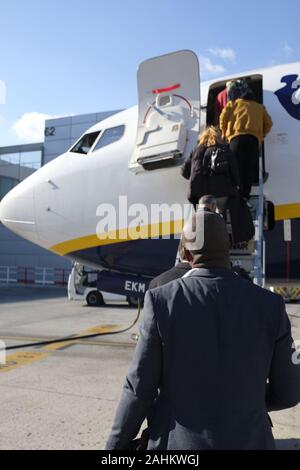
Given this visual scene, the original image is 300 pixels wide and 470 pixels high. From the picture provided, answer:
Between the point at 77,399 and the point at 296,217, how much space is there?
3447 millimetres

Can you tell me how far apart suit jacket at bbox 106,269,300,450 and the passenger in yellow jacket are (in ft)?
12.1

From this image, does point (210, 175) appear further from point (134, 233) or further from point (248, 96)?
point (134, 233)

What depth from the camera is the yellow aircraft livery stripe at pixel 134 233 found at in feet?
19.1

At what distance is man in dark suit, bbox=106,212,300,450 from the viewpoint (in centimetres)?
193

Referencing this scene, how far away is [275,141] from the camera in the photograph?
5941 mm

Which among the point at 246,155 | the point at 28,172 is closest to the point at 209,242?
the point at 246,155

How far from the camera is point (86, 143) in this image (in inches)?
297

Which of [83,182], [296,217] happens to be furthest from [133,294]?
[296,217]

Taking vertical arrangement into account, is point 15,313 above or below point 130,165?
below

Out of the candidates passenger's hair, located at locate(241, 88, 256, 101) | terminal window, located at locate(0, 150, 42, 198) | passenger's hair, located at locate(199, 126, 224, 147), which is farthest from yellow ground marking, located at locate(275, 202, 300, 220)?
terminal window, located at locate(0, 150, 42, 198)

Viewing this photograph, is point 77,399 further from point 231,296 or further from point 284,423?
point 231,296

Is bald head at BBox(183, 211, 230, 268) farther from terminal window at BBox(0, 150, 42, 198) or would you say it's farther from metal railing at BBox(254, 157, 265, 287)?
terminal window at BBox(0, 150, 42, 198)

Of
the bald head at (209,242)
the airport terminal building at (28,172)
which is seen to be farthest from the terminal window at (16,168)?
the bald head at (209,242)
